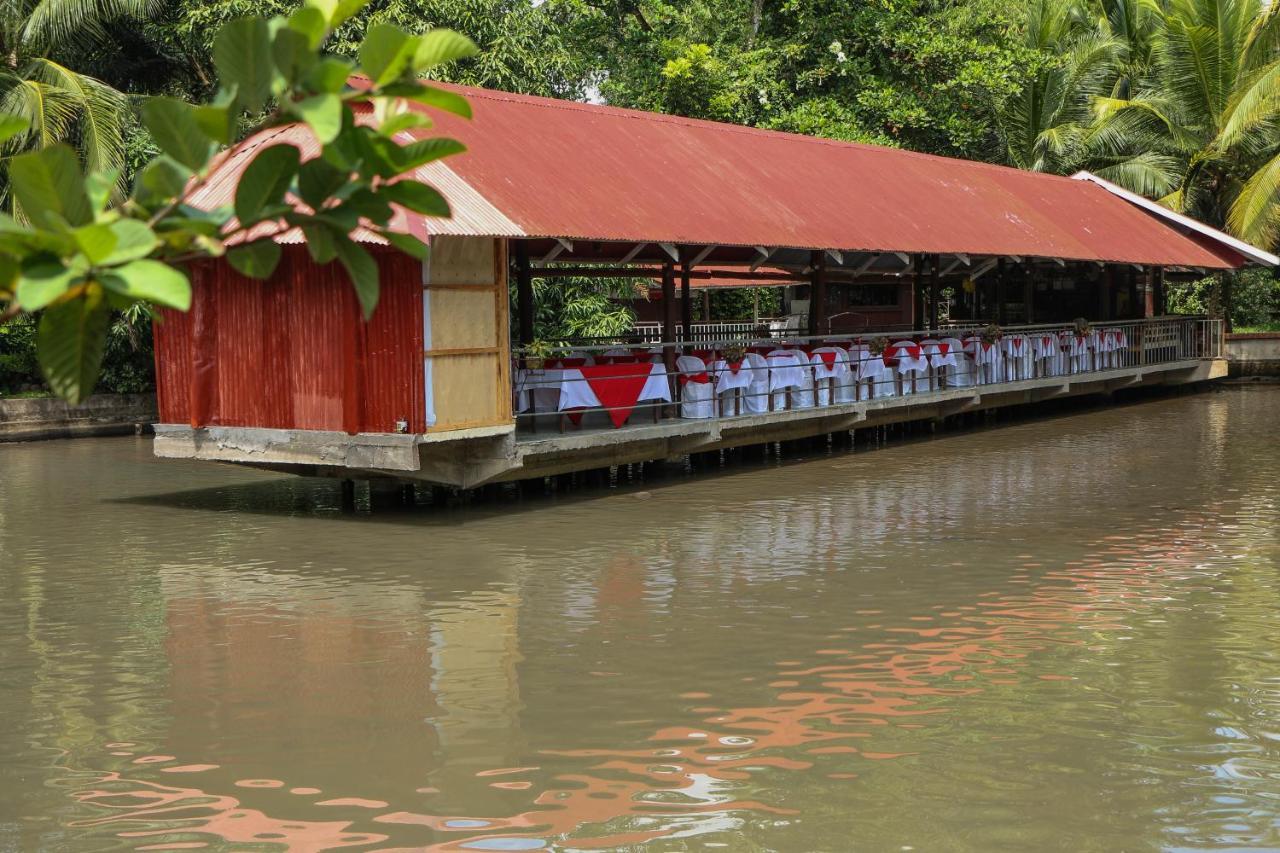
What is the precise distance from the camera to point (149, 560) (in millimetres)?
12797

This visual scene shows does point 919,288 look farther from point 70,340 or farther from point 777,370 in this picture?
point 70,340

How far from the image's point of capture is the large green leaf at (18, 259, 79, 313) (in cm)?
184

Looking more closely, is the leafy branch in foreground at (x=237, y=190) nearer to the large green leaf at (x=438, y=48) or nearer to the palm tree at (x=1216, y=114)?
the large green leaf at (x=438, y=48)

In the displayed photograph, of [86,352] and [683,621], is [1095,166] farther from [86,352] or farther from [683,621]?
[86,352]

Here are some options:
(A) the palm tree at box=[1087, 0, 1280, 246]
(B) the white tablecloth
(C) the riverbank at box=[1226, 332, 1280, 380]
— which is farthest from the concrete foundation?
(C) the riverbank at box=[1226, 332, 1280, 380]

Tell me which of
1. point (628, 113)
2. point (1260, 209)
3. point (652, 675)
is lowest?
point (652, 675)

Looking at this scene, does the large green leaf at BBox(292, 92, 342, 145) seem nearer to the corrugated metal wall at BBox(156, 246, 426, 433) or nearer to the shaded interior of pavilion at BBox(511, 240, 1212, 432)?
the corrugated metal wall at BBox(156, 246, 426, 433)

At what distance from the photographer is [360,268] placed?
6.97ft

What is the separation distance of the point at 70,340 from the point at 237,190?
306 millimetres

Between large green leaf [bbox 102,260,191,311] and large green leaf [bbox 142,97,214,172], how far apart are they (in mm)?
192

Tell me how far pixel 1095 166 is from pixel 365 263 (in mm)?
36862

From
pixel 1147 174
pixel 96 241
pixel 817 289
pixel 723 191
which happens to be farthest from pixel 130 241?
pixel 1147 174

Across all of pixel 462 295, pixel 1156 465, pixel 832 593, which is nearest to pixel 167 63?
pixel 462 295

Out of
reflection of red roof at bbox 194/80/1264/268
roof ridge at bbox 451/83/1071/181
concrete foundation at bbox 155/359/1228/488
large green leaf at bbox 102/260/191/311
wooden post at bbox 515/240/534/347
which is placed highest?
roof ridge at bbox 451/83/1071/181
